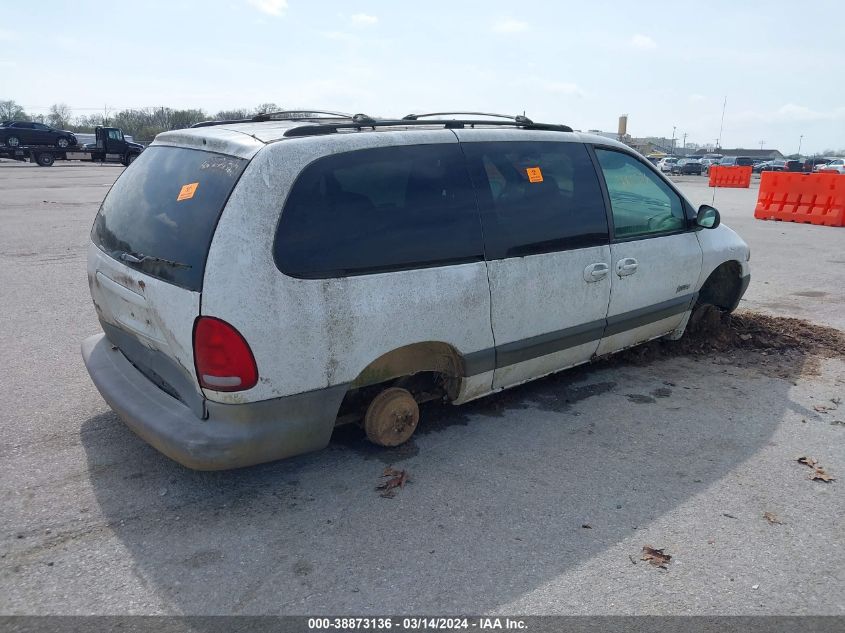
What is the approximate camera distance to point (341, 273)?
321 cm

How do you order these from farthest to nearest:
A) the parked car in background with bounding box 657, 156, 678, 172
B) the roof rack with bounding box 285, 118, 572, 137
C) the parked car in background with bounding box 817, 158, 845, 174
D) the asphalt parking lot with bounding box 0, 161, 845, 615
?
the parked car in background with bounding box 657, 156, 678, 172
the parked car in background with bounding box 817, 158, 845, 174
the roof rack with bounding box 285, 118, 572, 137
the asphalt parking lot with bounding box 0, 161, 845, 615

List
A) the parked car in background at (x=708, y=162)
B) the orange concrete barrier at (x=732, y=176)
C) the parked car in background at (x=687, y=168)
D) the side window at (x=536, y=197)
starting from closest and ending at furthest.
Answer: the side window at (x=536, y=197) < the orange concrete barrier at (x=732, y=176) < the parked car in background at (x=687, y=168) < the parked car in background at (x=708, y=162)

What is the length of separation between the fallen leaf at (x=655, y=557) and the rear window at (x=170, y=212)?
2372mm

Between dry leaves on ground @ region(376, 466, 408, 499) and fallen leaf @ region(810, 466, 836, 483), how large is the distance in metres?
2.31

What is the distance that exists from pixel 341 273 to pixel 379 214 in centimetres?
41

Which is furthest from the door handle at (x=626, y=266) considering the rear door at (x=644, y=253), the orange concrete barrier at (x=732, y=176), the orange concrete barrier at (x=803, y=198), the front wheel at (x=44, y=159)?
the front wheel at (x=44, y=159)

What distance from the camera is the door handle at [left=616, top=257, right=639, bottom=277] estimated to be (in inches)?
177

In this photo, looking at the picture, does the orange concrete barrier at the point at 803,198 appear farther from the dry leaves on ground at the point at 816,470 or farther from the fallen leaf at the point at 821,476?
the fallen leaf at the point at 821,476

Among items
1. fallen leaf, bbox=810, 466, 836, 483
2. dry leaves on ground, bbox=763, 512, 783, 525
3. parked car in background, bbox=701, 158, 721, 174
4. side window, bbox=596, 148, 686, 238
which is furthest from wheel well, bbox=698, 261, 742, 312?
parked car in background, bbox=701, 158, 721, 174

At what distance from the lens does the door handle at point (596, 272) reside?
430cm

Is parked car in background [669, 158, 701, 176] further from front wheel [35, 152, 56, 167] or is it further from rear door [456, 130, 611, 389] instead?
rear door [456, 130, 611, 389]

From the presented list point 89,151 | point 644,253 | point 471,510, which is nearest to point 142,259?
point 471,510

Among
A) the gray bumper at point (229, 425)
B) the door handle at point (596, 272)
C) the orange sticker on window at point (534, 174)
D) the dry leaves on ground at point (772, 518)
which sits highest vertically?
the orange sticker on window at point (534, 174)

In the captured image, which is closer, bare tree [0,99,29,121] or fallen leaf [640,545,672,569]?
fallen leaf [640,545,672,569]
